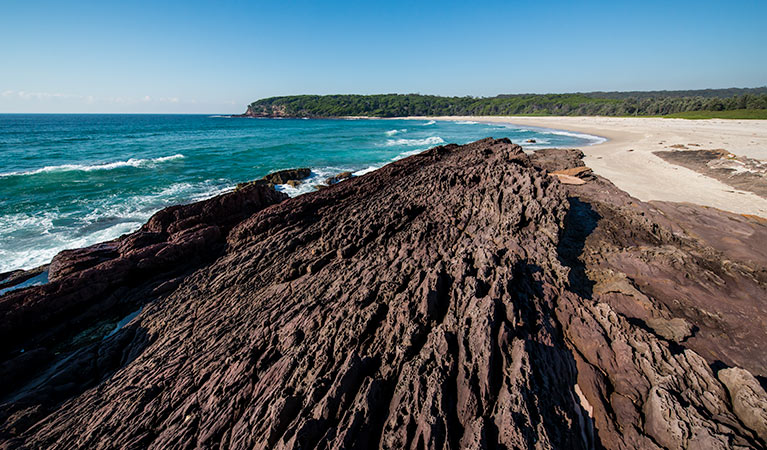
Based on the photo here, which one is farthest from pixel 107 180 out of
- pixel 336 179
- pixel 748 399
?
pixel 748 399

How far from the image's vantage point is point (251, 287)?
298 inches

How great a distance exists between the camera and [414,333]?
4973 millimetres

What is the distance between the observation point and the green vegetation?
79.6m

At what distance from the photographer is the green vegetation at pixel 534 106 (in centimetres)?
7956

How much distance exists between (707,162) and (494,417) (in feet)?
119

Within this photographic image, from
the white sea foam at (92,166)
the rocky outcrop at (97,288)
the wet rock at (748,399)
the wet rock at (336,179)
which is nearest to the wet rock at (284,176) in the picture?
the wet rock at (336,179)

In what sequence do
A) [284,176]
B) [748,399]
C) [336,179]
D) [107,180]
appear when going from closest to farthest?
1. [748,399]
2. [336,179]
3. [284,176]
4. [107,180]

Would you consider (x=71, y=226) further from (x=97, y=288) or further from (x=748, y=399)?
(x=748, y=399)

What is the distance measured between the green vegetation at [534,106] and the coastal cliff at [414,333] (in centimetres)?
9038

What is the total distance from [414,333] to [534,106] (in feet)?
528

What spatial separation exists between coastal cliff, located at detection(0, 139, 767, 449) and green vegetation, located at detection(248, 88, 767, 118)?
297 feet

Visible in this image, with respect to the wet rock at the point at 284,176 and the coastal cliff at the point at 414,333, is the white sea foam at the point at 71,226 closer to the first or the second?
the wet rock at the point at 284,176

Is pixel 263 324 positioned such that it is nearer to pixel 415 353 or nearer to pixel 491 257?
pixel 415 353

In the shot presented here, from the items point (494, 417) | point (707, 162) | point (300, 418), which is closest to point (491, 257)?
point (494, 417)
